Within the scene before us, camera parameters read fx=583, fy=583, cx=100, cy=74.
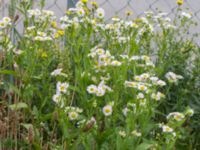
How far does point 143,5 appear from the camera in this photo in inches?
113

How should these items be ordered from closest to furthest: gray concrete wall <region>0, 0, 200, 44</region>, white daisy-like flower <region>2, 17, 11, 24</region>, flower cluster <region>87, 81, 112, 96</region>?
flower cluster <region>87, 81, 112, 96</region> < white daisy-like flower <region>2, 17, 11, 24</region> < gray concrete wall <region>0, 0, 200, 44</region>

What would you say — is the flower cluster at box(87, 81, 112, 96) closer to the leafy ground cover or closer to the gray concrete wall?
the leafy ground cover

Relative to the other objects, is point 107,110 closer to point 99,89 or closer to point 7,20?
point 99,89

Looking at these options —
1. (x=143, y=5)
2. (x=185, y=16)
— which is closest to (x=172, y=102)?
(x=185, y=16)

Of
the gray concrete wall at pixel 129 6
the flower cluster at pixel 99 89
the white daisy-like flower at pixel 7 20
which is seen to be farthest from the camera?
the gray concrete wall at pixel 129 6

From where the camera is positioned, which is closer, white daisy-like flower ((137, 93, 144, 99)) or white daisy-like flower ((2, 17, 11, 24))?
white daisy-like flower ((137, 93, 144, 99))

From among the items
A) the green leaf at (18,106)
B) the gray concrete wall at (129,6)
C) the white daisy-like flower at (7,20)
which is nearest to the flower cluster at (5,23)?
the white daisy-like flower at (7,20)

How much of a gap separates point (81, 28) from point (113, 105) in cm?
38

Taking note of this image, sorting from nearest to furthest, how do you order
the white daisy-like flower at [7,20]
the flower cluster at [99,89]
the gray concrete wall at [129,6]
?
1. the flower cluster at [99,89]
2. the white daisy-like flower at [7,20]
3. the gray concrete wall at [129,6]

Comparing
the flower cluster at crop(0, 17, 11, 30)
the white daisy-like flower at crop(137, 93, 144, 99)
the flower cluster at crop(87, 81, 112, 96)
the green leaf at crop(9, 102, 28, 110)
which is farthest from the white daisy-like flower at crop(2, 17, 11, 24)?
the white daisy-like flower at crop(137, 93, 144, 99)

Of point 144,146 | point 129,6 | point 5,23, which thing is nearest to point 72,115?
point 144,146

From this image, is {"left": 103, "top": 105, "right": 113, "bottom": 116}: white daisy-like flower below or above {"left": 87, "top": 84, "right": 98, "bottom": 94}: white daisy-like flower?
below

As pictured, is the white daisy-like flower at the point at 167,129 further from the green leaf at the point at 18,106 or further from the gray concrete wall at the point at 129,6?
the gray concrete wall at the point at 129,6

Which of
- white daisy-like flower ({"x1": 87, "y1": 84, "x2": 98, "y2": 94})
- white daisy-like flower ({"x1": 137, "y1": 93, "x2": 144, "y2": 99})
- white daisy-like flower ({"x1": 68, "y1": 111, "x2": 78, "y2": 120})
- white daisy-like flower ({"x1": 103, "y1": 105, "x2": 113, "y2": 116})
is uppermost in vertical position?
white daisy-like flower ({"x1": 87, "y1": 84, "x2": 98, "y2": 94})
